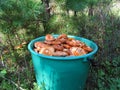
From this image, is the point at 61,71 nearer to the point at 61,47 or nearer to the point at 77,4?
the point at 61,47

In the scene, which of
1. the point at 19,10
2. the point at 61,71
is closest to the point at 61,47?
the point at 61,71

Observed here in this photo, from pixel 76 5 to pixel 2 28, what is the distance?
723 mm

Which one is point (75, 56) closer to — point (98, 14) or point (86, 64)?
point (86, 64)

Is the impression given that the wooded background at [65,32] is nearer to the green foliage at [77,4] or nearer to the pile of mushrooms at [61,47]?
the green foliage at [77,4]

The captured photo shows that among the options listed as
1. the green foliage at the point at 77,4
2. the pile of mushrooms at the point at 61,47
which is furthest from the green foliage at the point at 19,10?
the green foliage at the point at 77,4

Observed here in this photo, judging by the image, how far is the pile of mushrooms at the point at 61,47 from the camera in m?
1.75

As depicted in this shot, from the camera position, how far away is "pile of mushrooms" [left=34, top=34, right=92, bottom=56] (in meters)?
1.75

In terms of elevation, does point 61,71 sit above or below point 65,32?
below

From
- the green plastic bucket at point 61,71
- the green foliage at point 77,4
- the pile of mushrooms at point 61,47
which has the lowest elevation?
the green plastic bucket at point 61,71

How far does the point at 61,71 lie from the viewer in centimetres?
174

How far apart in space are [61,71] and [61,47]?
8.4 inches

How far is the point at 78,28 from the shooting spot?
233 centimetres

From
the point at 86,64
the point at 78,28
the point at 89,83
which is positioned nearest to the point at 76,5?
the point at 78,28

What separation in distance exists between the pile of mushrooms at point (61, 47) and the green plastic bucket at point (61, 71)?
0.06 metres
